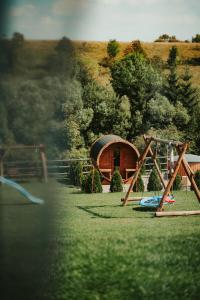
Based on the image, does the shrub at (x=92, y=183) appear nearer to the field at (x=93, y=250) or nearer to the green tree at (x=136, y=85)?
the field at (x=93, y=250)

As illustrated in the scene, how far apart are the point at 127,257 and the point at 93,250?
43 cm

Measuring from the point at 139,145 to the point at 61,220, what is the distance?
21.0 metres

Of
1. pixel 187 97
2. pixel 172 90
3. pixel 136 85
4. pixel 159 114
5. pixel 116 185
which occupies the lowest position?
pixel 116 185

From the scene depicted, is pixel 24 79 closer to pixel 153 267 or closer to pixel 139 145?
pixel 153 267

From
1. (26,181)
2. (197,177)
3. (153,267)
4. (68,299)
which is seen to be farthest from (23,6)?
(197,177)

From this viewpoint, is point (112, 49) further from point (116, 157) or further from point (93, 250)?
point (93, 250)

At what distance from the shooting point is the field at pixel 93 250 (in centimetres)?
124

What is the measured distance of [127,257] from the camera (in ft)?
13.4

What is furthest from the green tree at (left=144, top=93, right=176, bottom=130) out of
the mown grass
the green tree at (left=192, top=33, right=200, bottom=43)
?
the green tree at (left=192, top=33, right=200, bottom=43)

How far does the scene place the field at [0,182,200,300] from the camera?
1241mm

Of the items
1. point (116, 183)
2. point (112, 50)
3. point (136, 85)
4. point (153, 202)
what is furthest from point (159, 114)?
point (112, 50)

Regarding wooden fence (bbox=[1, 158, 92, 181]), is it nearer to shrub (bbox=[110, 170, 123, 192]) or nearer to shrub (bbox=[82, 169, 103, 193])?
shrub (bbox=[82, 169, 103, 193])

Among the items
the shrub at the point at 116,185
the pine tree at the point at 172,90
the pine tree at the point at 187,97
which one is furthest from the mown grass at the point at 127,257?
the pine tree at the point at 172,90

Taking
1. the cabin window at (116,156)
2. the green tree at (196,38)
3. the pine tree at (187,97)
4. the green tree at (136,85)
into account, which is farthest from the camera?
the green tree at (196,38)
